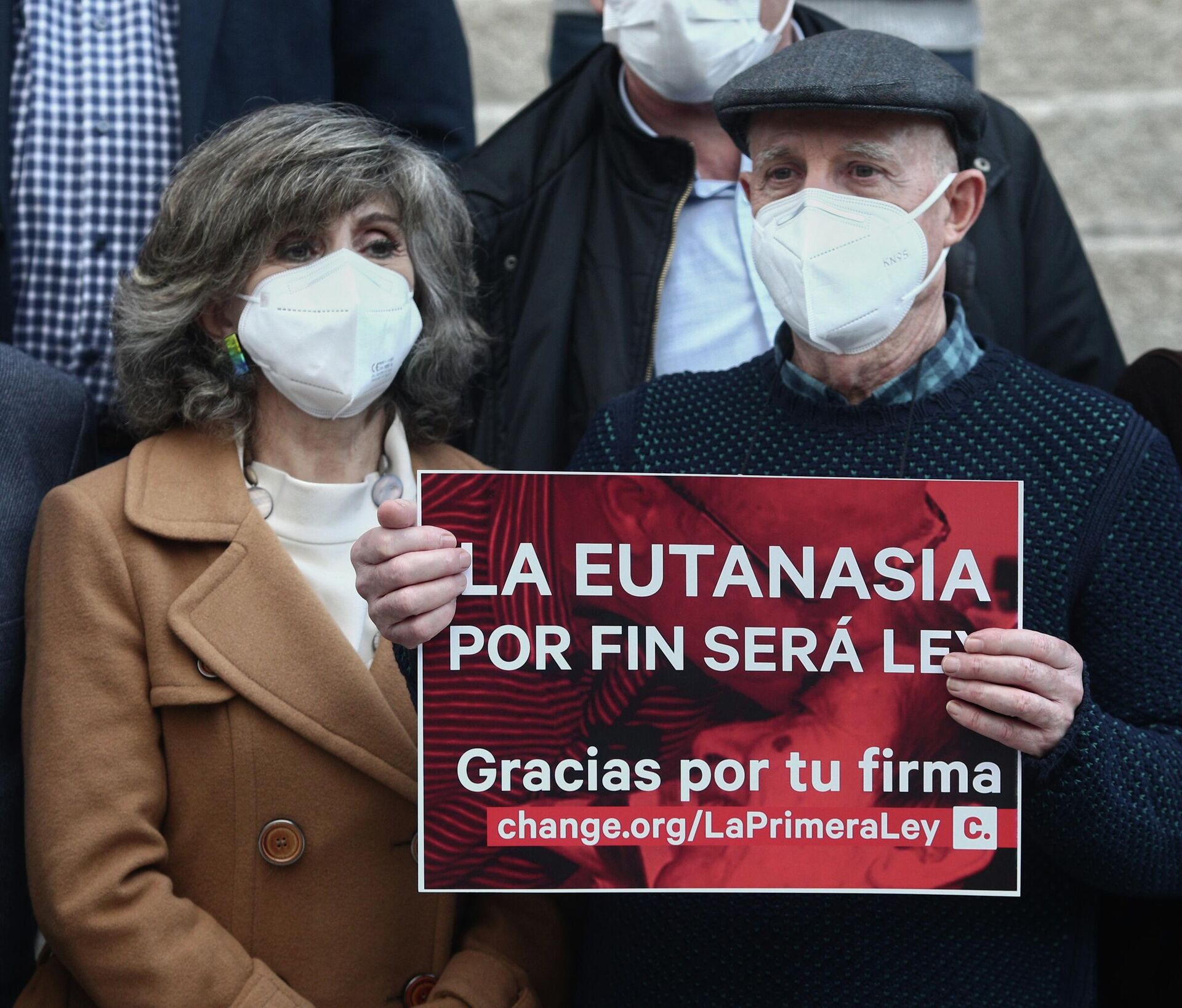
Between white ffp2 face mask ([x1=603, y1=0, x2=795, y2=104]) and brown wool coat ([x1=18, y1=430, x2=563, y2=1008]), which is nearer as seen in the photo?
brown wool coat ([x1=18, y1=430, x2=563, y2=1008])

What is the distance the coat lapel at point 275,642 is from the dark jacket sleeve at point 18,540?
0.74 ft

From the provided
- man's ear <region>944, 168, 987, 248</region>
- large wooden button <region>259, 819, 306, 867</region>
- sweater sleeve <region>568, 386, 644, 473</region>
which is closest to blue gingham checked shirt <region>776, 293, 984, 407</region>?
man's ear <region>944, 168, 987, 248</region>

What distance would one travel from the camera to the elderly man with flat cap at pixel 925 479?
218cm

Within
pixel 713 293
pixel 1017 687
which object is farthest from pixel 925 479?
pixel 713 293

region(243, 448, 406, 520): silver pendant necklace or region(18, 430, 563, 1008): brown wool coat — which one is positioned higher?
region(243, 448, 406, 520): silver pendant necklace

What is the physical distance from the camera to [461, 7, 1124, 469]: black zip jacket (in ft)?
10.1

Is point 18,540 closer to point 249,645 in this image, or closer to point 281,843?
point 249,645

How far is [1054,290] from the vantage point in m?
3.18

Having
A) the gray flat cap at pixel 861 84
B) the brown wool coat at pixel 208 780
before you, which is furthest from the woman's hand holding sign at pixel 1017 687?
the brown wool coat at pixel 208 780

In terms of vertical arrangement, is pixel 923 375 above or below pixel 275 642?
above

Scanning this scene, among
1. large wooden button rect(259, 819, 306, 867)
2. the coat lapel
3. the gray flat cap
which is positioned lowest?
large wooden button rect(259, 819, 306, 867)

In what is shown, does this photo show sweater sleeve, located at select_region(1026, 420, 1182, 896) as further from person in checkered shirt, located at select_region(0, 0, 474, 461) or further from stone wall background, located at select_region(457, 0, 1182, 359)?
stone wall background, located at select_region(457, 0, 1182, 359)

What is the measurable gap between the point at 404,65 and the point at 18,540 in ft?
4.89

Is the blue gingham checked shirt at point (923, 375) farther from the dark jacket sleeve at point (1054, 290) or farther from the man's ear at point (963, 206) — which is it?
the dark jacket sleeve at point (1054, 290)
